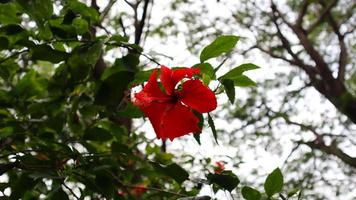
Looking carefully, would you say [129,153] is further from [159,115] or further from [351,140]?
[351,140]

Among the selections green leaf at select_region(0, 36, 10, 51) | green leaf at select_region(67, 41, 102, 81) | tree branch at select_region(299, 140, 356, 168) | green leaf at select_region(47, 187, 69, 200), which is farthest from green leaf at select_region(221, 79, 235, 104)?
tree branch at select_region(299, 140, 356, 168)

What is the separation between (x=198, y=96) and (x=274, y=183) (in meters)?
0.42

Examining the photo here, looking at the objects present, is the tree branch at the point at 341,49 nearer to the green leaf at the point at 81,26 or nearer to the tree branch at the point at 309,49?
the tree branch at the point at 309,49

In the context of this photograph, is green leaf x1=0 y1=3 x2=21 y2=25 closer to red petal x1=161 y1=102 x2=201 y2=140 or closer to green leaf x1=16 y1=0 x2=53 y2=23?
green leaf x1=16 y1=0 x2=53 y2=23

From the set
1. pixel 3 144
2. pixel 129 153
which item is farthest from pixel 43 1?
pixel 3 144

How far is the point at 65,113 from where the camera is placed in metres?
1.54

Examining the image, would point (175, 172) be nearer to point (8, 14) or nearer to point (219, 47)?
point (219, 47)

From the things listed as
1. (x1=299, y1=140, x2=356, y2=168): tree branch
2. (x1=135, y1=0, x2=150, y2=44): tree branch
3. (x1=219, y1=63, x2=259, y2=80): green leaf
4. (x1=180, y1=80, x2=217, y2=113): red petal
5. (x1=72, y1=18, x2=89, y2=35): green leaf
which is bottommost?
(x1=180, y1=80, x2=217, y2=113): red petal

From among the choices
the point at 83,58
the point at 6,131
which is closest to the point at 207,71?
the point at 83,58

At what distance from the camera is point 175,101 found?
3.63ft

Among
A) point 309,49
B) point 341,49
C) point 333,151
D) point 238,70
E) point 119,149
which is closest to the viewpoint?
point 238,70

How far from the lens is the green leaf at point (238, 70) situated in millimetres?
1180

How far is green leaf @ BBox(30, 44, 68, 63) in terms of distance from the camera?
46.9 inches

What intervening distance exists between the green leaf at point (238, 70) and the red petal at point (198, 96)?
0.48 feet
